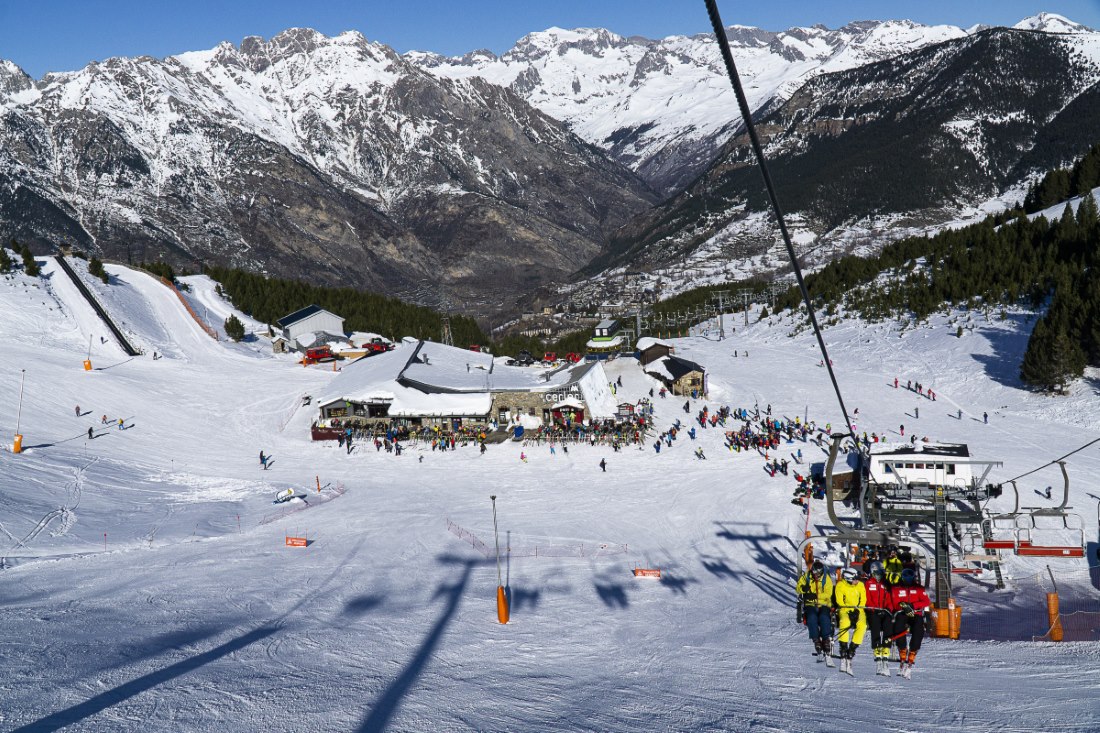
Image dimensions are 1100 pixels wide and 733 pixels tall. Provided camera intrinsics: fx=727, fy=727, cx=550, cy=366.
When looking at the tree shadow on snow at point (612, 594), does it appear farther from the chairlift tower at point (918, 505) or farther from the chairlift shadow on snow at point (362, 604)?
the chairlift tower at point (918, 505)

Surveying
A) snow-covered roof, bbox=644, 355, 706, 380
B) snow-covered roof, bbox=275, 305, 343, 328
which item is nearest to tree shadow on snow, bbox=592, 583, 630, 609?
snow-covered roof, bbox=644, 355, 706, 380

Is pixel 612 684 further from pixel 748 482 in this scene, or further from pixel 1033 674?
pixel 748 482

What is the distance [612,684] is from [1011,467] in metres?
32.3

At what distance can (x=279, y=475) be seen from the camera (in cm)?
3797

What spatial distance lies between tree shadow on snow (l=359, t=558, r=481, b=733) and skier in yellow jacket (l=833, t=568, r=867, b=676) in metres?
7.15

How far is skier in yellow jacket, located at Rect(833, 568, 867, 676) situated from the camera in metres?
11.4

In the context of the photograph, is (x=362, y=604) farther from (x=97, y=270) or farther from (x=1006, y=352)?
(x=97, y=270)

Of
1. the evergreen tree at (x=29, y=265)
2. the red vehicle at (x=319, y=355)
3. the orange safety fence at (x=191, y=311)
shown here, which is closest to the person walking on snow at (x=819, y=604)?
the red vehicle at (x=319, y=355)

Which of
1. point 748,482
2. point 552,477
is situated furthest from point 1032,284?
point 552,477

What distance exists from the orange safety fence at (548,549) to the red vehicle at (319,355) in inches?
1837

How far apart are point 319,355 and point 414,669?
60.1 meters

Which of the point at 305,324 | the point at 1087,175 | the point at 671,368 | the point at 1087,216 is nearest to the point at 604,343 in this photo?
the point at 671,368

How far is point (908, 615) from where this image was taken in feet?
38.5

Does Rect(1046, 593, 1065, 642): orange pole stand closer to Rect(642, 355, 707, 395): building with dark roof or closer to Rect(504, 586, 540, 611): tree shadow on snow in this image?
Rect(504, 586, 540, 611): tree shadow on snow
